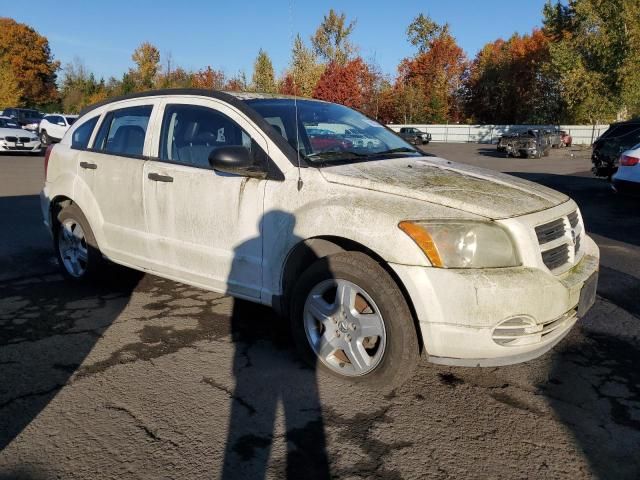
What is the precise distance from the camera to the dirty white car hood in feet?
9.81

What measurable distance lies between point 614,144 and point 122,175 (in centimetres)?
1214

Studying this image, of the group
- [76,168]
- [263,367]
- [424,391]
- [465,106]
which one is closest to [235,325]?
[263,367]

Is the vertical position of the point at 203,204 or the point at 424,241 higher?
the point at 203,204

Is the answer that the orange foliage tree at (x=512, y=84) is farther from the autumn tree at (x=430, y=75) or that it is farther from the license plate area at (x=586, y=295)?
the license plate area at (x=586, y=295)

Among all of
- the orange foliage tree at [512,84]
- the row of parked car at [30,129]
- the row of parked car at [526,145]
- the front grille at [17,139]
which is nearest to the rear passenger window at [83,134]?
the row of parked car at [30,129]

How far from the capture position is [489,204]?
9.84 feet

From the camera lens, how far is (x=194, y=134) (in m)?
4.11

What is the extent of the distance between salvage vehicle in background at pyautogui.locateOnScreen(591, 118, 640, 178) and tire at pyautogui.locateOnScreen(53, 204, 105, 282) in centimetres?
1182

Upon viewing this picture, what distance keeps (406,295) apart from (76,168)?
3.44 meters

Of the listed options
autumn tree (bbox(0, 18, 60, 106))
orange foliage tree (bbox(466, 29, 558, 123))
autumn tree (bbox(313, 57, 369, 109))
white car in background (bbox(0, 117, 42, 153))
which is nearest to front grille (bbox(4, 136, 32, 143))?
white car in background (bbox(0, 117, 42, 153))

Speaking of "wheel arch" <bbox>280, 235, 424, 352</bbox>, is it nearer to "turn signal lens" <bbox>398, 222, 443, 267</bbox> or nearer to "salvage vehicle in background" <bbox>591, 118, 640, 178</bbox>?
"turn signal lens" <bbox>398, 222, 443, 267</bbox>

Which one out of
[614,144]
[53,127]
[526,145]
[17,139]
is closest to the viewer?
[614,144]

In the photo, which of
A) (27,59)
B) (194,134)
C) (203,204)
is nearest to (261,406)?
(203,204)

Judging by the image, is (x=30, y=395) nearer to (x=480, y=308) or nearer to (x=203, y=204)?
(x=203, y=204)
